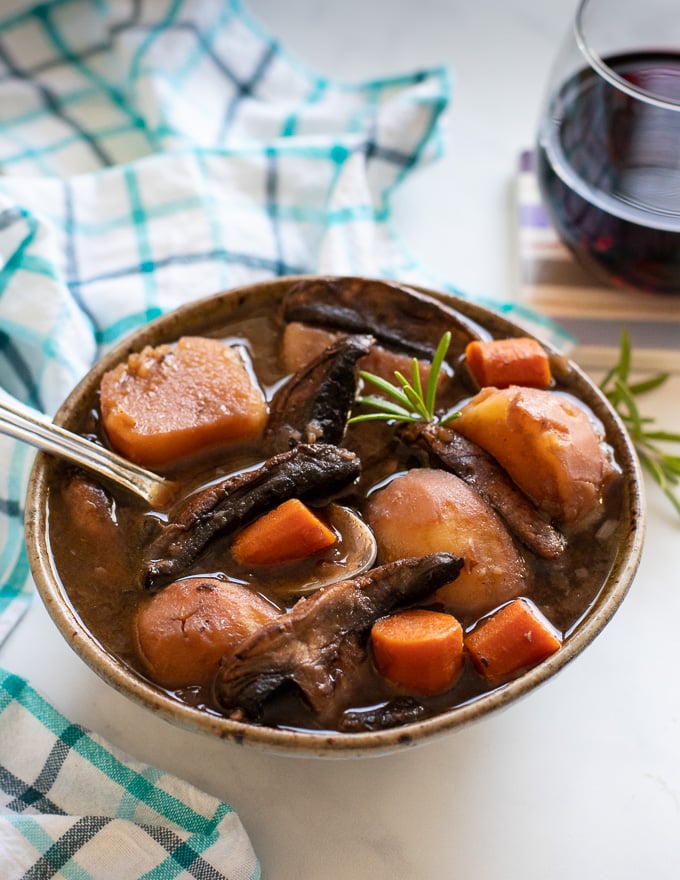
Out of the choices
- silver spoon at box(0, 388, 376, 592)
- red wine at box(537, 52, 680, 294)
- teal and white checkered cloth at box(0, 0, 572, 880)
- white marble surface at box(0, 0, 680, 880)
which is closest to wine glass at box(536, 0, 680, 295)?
red wine at box(537, 52, 680, 294)

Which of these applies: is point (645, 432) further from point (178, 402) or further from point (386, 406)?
point (178, 402)

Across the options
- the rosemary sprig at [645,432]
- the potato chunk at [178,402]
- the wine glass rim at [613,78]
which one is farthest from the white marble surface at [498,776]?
the wine glass rim at [613,78]

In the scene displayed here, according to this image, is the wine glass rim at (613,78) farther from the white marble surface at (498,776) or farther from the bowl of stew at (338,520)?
the white marble surface at (498,776)

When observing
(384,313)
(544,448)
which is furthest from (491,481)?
(384,313)

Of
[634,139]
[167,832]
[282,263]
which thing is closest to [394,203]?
[282,263]

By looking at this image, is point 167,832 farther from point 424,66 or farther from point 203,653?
point 424,66

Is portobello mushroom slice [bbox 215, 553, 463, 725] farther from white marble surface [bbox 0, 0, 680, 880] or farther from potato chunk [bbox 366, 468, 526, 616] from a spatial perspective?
white marble surface [bbox 0, 0, 680, 880]
